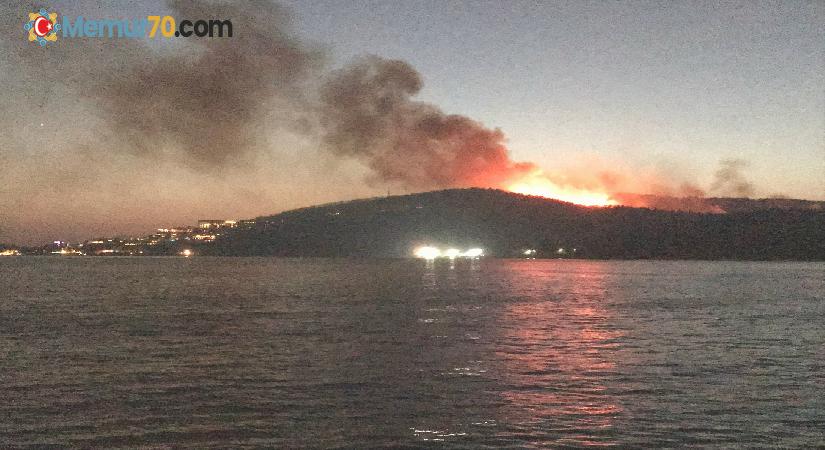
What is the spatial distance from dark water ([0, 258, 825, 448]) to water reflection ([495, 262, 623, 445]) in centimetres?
11

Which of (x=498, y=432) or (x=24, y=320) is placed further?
(x=24, y=320)

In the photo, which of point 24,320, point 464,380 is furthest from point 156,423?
point 24,320

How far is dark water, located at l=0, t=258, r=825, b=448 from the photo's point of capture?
839 inches

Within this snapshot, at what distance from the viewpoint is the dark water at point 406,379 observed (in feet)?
69.9

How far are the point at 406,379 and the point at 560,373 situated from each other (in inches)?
243

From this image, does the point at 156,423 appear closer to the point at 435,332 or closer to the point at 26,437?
the point at 26,437

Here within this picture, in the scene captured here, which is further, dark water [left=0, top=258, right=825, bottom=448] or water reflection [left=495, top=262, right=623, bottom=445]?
water reflection [left=495, top=262, right=623, bottom=445]

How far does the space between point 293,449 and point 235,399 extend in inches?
253

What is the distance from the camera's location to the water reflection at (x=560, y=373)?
72.6ft

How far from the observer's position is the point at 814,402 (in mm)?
25312

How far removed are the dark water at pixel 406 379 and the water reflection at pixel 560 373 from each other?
0.36 feet

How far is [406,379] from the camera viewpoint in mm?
29625

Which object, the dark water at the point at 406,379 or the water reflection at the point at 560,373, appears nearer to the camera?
the dark water at the point at 406,379

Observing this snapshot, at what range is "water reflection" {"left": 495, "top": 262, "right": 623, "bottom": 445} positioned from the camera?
22.1m
